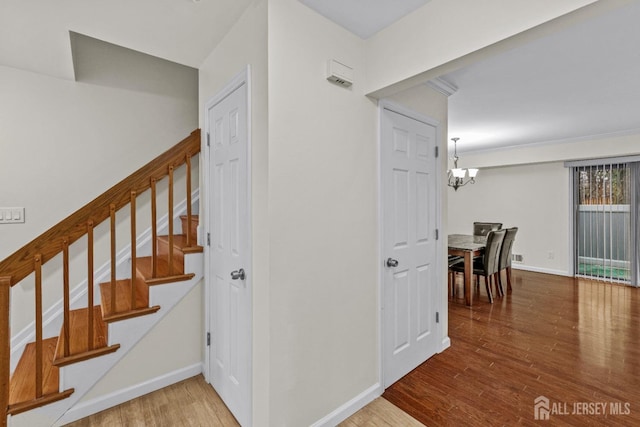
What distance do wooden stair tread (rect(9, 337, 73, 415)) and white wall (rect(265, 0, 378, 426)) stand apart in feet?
4.41

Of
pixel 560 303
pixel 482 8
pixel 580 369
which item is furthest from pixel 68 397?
pixel 560 303

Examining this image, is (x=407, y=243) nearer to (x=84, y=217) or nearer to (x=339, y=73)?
(x=339, y=73)

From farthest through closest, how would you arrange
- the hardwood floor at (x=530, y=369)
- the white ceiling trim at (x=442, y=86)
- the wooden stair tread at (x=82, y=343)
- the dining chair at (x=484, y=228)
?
the dining chair at (x=484, y=228), the white ceiling trim at (x=442, y=86), the hardwood floor at (x=530, y=369), the wooden stair tread at (x=82, y=343)

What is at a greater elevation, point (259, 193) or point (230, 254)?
point (259, 193)

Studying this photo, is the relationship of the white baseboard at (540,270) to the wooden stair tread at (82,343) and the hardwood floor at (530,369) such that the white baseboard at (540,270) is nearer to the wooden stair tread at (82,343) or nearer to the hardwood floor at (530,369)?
the hardwood floor at (530,369)

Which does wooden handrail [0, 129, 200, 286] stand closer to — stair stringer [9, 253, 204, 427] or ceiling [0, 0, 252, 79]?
stair stringer [9, 253, 204, 427]

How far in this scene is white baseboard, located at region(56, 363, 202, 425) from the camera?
1.84m

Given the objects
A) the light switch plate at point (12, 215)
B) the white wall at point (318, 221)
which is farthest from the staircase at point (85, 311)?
the white wall at point (318, 221)

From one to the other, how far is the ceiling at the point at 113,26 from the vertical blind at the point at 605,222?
6330 mm

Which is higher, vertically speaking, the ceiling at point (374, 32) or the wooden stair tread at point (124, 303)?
the ceiling at point (374, 32)

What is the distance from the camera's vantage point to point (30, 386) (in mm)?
1778

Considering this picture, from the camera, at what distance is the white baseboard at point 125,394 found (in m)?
1.84

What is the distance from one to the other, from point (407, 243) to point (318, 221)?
0.94 meters

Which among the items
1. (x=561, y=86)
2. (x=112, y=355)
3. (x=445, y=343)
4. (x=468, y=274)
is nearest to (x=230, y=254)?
(x=112, y=355)
